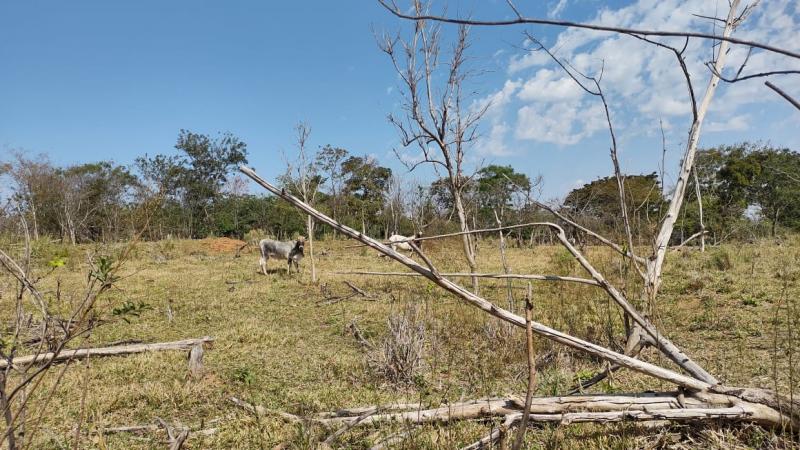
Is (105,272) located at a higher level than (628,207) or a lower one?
lower

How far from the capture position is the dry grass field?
260 centimetres

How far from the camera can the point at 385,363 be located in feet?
15.2

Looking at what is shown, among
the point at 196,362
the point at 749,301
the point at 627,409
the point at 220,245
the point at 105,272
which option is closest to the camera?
the point at 105,272

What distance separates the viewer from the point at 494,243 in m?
27.4

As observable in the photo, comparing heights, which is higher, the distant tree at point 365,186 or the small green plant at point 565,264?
the distant tree at point 365,186

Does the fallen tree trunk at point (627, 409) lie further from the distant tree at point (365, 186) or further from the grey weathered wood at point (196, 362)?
the distant tree at point (365, 186)

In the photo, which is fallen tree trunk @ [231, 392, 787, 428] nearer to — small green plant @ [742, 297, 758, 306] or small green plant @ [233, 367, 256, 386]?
small green plant @ [233, 367, 256, 386]

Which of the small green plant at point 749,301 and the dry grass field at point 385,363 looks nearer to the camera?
the dry grass field at point 385,363

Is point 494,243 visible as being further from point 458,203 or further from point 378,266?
point 458,203

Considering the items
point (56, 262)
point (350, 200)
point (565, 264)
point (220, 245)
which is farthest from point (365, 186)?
point (56, 262)

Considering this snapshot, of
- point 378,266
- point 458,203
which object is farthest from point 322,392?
point 378,266

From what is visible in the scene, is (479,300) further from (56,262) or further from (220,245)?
(220,245)

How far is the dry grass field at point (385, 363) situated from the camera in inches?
102

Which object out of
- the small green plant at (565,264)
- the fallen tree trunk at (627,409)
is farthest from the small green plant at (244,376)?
the small green plant at (565,264)
